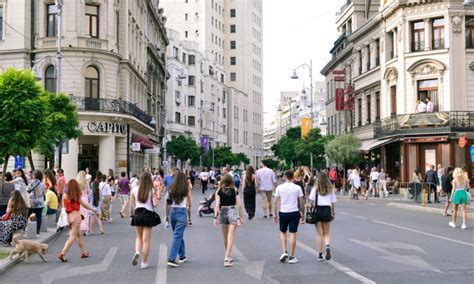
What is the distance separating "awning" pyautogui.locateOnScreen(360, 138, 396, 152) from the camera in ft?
141

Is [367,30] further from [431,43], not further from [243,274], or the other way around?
[243,274]

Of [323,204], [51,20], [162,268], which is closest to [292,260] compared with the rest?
[323,204]

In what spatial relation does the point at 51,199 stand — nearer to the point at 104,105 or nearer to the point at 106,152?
the point at 104,105

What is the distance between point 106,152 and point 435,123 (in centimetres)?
A: 2168

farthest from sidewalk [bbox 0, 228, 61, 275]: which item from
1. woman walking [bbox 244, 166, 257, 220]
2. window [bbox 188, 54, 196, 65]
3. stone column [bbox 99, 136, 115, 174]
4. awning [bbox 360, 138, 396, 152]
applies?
window [bbox 188, 54, 196, 65]

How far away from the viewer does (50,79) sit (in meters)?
40.6

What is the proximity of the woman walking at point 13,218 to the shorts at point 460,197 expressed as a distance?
41.2 ft

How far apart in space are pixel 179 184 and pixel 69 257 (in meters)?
3.43

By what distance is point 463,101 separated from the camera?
129 feet

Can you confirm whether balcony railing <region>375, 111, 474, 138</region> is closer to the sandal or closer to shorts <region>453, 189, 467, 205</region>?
shorts <region>453, 189, 467, 205</region>

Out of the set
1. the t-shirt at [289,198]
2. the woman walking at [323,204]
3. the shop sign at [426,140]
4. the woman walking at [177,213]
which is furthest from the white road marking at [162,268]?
the shop sign at [426,140]

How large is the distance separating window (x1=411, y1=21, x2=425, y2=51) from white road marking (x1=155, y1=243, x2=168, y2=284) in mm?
31355

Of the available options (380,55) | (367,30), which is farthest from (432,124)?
(367,30)

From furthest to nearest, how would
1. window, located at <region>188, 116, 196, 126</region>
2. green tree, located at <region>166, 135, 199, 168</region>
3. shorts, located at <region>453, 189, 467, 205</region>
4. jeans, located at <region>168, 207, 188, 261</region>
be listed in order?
window, located at <region>188, 116, 196, 126</region>
green tree, located at <region>166, 135, 199, 168</region>
shorts, located at <region>453, 189, 467, 205</region>
jeans, located at <region>168, 207, 188, 261</region>
